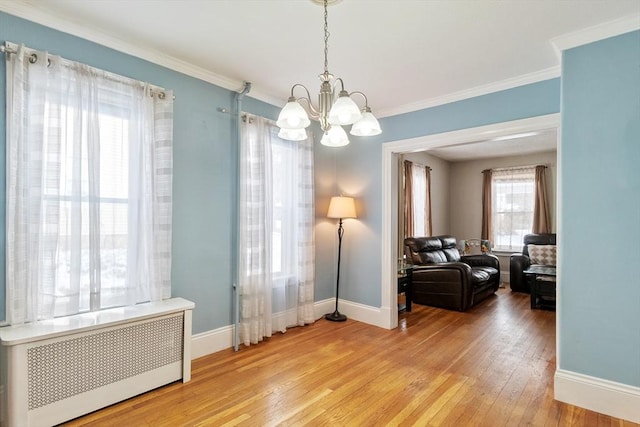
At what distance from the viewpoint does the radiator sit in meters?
1.90

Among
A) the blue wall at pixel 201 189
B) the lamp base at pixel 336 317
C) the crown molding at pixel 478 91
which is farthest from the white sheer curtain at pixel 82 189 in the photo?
the crown molding at pixel 478 91

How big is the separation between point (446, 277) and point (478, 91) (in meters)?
2.69

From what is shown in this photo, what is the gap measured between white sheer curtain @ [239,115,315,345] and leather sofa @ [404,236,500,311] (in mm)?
2002

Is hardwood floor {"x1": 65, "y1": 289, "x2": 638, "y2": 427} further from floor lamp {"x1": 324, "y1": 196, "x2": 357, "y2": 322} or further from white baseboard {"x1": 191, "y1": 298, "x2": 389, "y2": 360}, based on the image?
floor lamp {"x1": 324, "y1": 196, "x2": 357, "y2": 322}

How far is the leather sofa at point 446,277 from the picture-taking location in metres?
4.73

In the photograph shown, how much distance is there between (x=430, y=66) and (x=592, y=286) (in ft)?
6.85

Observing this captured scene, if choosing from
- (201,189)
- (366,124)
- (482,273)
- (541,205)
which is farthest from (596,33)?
(541,205)

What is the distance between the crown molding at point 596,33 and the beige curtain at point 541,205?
470 centimetres

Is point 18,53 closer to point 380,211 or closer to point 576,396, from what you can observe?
point 380,211

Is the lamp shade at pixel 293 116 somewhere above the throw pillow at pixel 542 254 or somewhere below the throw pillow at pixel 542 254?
above

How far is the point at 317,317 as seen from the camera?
4.25 meters

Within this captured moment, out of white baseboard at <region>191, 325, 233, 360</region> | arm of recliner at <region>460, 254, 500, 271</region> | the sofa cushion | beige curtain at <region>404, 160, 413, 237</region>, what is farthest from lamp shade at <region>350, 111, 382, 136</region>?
arm of recliner at <region>460, 254, 500, 271</region>

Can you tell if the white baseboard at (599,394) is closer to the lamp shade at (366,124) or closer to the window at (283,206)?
the lamp shade at (366,124)

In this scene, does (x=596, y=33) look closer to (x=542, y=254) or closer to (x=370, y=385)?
(x=370, y=385)
